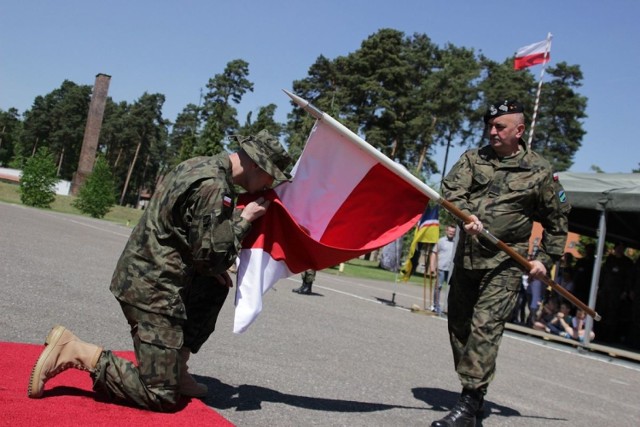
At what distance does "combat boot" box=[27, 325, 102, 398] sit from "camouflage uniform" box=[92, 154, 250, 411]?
0.24ft

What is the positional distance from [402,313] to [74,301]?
7963mm

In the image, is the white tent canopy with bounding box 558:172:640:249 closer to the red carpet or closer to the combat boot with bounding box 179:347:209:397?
the combat boot with bounding box 179:347:209:397

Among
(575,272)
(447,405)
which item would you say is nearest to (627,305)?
(575,272)

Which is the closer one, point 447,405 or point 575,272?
point 447,405

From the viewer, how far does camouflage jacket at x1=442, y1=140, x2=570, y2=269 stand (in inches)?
198

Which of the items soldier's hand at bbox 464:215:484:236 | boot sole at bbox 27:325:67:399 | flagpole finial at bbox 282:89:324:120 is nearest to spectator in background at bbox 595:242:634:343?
soldier's hand at bbox 464:215:484:236

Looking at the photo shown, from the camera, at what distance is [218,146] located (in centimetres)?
4628

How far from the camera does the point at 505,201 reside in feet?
16.5

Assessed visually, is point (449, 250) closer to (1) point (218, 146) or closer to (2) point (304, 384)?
(2) point (304, 384)

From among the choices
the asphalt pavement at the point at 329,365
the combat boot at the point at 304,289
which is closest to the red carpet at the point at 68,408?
the asphalt pavement at the point at 329,365

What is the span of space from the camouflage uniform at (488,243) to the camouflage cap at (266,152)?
1.66 m

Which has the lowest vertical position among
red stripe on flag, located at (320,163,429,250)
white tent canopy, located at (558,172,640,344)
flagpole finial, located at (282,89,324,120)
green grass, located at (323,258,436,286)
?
green grass, located at (323,258,436,286)

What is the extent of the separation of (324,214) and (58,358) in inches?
83.6

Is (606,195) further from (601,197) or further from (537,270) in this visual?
(537,270)
